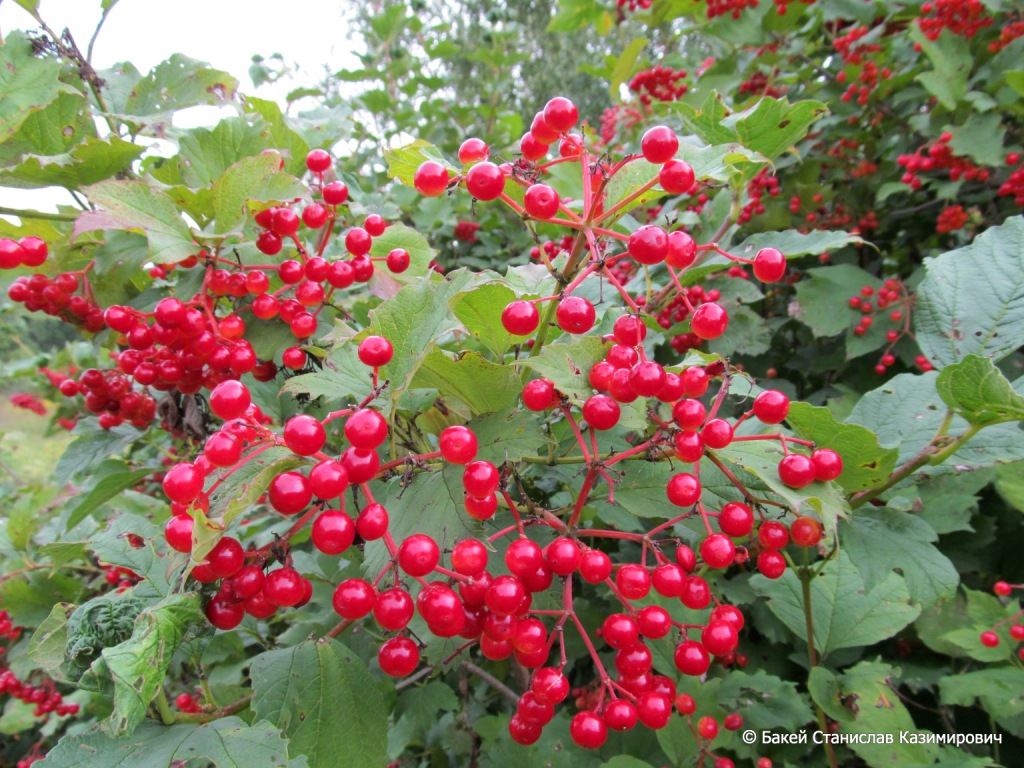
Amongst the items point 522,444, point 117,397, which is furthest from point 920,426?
point 117,397

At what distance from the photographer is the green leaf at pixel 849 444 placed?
108 centimetres

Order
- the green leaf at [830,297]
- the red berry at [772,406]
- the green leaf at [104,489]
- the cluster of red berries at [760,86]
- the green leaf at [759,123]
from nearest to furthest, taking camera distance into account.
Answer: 1. the red berry at [772,406]
2. the green leaf at [759,123]
3. the green leaf at [104,489]
4. the green leaf at [830,297]
5. the cluster of red berries at [760,86]

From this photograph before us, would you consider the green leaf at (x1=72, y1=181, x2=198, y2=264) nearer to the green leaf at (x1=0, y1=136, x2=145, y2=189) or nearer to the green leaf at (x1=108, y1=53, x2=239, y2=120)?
the green leaf at (x1=0, y1=136, x2=145, y2=189)

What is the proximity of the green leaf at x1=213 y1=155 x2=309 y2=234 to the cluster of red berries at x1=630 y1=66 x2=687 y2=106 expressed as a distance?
261 cm

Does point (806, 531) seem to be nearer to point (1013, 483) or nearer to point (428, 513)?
point (428, 513)

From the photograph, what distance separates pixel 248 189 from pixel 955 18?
2.81 metres

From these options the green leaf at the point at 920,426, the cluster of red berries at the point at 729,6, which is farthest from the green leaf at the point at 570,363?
the cluster of red berries at the point at 729,6

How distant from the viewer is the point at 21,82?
1.51 m

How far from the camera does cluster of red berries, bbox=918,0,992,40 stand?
230cm

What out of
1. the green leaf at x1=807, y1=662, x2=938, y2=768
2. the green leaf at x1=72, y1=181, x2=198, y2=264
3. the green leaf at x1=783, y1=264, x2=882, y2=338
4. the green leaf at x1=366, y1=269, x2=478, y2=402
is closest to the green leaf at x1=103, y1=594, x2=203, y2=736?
the green leaf at x1=366, y1=269, x2=478, y2=402

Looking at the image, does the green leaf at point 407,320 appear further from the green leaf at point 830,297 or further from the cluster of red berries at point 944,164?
the cluster of red berries at point 944,164

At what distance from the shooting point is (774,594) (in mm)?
1640

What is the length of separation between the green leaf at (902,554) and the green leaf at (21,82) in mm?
2174

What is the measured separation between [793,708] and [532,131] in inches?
66.1
